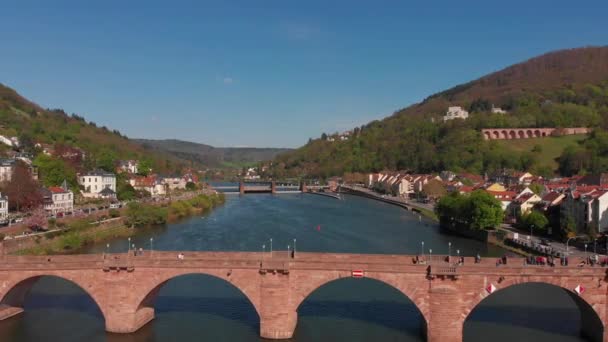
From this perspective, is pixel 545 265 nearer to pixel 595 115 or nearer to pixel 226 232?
pixel 226 232

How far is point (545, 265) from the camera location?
2545 cm

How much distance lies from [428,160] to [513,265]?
122 m

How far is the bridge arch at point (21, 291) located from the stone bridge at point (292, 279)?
0.06 m

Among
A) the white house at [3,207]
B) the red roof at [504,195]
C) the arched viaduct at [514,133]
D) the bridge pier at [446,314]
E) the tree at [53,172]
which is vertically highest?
the arched viaduct at [514,133]

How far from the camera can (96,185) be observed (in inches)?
3406

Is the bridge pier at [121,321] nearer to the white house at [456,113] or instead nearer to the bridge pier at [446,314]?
the bridge pier at [446,314]

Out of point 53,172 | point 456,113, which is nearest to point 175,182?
point 53,172

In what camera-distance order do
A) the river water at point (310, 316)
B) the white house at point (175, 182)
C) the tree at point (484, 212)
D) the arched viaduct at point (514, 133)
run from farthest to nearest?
the arched viaduct at point (514, 133)
the white house at point (175, 182)
the tree at point (484, 212)
the river water at point (310, 316)

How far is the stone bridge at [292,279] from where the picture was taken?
25.1 meters

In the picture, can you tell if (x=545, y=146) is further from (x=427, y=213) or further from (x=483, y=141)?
(x=427, y=213)

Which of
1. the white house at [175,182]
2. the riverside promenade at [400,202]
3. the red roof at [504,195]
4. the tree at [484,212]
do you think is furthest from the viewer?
the white house at [175,182]

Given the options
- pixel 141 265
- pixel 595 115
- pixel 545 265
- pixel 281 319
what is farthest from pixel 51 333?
pixel 595 115

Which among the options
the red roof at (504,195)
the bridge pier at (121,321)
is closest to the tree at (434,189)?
the red roof at (504,195)

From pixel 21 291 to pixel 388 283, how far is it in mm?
21147
